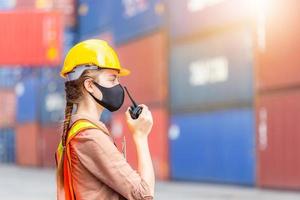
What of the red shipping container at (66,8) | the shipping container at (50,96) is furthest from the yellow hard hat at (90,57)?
the shipping container at (50,96)

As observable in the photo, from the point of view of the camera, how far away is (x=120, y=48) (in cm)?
2909

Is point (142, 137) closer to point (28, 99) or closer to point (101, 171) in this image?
point (101, 171)

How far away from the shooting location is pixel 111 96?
271cm

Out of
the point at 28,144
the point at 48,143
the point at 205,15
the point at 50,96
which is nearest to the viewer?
the point at 205,15

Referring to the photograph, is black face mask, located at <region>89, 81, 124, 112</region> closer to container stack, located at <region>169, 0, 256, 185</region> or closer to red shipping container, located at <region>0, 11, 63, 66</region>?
container stack, located at <region>169, 0, 256, 185</region>

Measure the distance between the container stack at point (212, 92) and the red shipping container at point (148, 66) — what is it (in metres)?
0.49

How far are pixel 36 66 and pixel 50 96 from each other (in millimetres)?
6439

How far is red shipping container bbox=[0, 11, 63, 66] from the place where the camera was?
3356 cm

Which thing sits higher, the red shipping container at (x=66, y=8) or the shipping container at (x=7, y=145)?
the red shipping container at (x=66, y=8)

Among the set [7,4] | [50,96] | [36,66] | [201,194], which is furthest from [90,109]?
[7,4]

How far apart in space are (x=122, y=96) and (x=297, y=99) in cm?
1626

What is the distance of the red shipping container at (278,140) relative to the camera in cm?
1872

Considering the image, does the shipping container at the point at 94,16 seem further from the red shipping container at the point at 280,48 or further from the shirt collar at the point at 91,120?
the shirt collar at the point at 91,120

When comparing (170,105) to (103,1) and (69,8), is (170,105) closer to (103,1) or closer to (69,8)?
(103,1)
